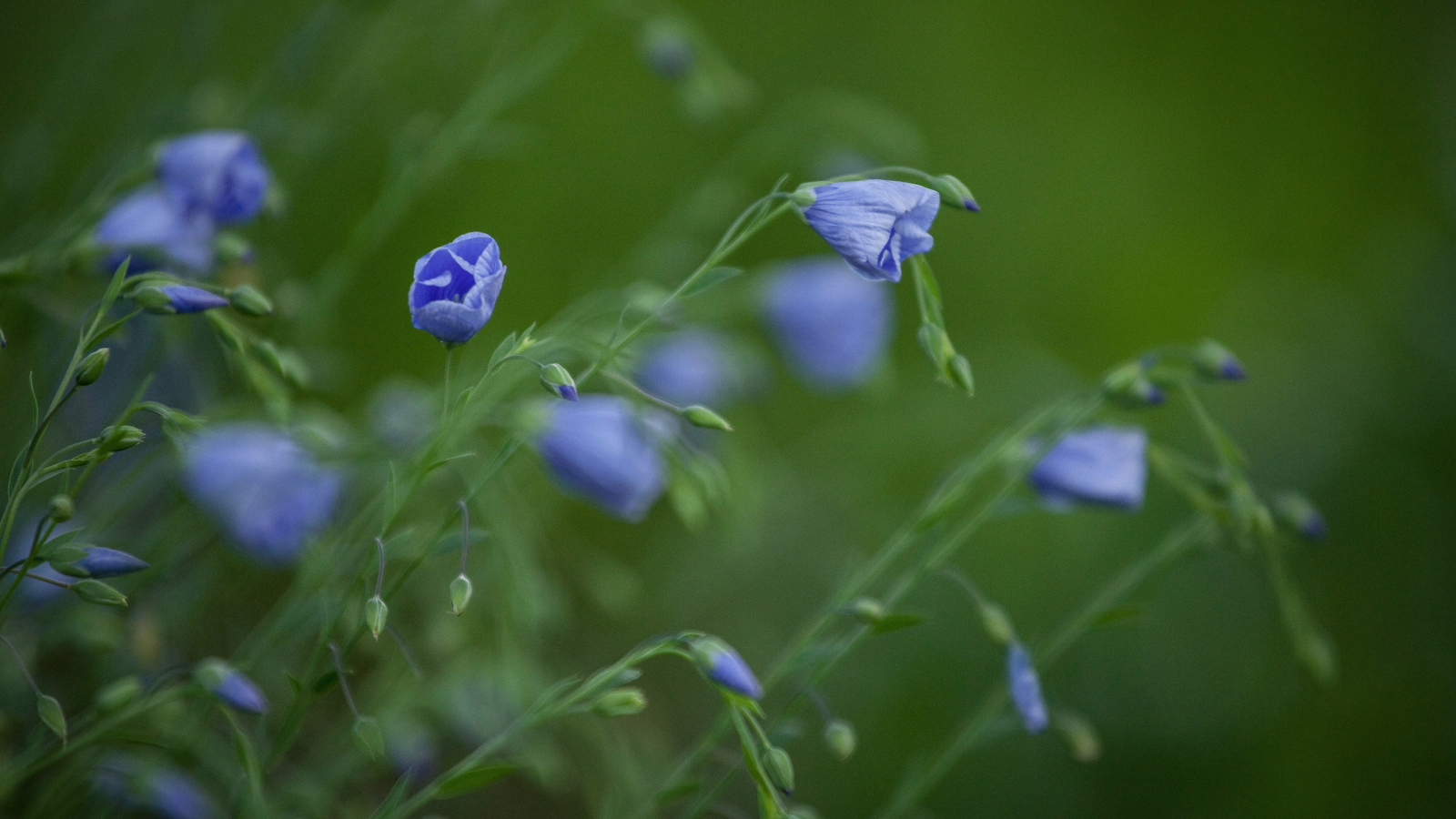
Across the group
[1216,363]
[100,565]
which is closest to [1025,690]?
[1216,363]

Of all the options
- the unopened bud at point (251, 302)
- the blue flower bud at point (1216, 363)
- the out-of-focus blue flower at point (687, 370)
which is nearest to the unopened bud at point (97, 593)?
the unopened bud at point (251, 302)

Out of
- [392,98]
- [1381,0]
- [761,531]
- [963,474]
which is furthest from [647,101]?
[1381,0]

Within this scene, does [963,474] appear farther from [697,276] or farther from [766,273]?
[766,273]

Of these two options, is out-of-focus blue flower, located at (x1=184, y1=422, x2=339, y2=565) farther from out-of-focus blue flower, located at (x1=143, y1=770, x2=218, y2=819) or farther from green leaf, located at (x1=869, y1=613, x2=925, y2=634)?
green leaf, located at (x1=869, y1=613, x2=925, y2=634)

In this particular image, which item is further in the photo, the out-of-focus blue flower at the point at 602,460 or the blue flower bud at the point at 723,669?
the out-of-focus blue flower at the point at 602,460

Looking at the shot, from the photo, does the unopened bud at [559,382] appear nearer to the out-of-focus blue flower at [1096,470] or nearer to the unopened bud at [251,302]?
the unopened bud at [251,302]

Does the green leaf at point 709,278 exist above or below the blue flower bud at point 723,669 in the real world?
above

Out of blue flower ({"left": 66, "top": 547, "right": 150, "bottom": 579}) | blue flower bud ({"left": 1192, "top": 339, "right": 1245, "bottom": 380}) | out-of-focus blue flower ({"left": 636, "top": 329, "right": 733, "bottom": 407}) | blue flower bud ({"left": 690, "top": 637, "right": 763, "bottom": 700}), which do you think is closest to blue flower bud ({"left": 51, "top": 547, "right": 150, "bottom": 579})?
blue flower ({"left": 66, "top": 547, "right": 150, "bottom": 579})

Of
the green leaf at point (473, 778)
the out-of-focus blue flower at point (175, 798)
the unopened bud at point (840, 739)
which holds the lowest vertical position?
the out-of-focus blue flower at point (175, 798)
